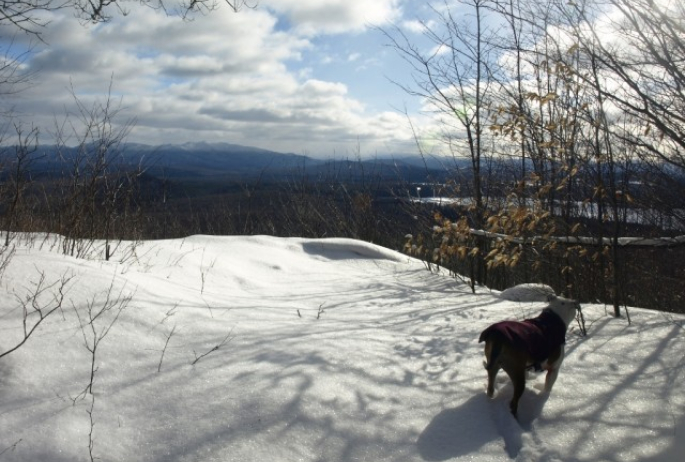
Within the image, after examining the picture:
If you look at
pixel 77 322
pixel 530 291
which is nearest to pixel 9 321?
pixel 77 322

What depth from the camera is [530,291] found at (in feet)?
16.7

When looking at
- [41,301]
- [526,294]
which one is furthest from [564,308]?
[41,301]

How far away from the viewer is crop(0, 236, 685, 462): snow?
2.16 metres

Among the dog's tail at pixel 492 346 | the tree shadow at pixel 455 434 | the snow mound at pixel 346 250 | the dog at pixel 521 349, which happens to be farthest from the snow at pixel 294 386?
the snow mound at pixel 346 250

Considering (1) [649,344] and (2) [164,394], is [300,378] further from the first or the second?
(1) [649,344]

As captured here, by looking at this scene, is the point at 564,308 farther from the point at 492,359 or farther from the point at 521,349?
the point at 492,359

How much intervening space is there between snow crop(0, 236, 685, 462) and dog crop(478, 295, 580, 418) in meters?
0.16

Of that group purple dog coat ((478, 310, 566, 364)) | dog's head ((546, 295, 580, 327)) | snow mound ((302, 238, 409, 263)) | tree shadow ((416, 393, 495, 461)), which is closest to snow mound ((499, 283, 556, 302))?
dog's head ((546, 295, 580, 327))

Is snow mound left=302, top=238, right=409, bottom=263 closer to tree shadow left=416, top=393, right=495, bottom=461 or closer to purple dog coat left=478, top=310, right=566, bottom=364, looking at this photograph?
purple dog coat left=478, top=310, right=566, bottom=364

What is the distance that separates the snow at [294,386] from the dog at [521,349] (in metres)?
0.16

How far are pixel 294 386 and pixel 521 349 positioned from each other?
128 centimetres

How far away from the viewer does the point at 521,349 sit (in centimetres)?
258

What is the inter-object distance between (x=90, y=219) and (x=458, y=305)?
15.8 ft

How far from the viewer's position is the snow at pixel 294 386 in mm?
2164
